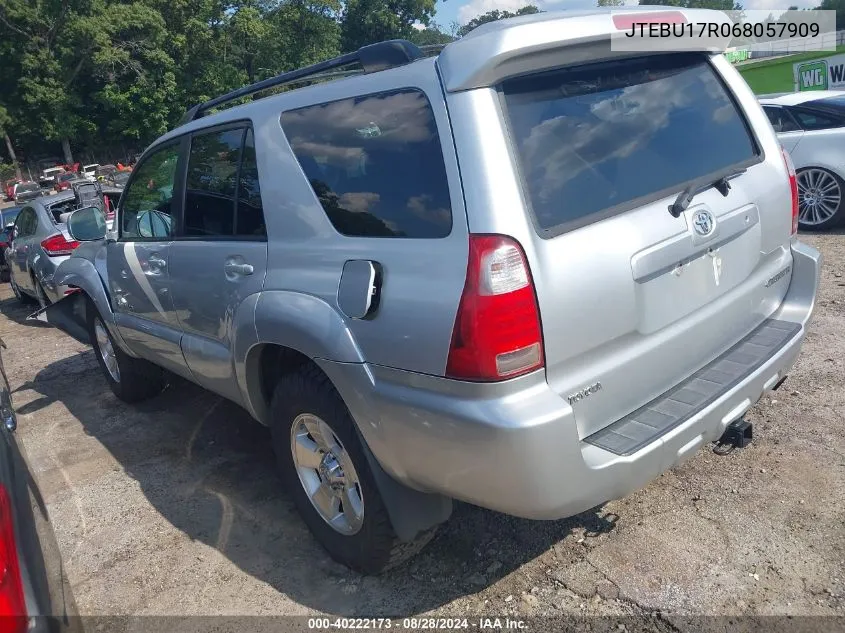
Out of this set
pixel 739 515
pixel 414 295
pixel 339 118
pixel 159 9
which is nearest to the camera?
pixel 414 295

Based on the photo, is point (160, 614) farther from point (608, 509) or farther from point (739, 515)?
point (739, 515)

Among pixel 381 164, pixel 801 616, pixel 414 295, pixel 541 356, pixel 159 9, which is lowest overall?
pixel 801 616

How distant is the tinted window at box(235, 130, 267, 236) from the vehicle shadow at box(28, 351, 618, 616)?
56.2 inches

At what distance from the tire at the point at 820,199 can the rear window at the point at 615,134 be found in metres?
5.51

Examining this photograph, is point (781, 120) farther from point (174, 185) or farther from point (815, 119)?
point (174, 185)

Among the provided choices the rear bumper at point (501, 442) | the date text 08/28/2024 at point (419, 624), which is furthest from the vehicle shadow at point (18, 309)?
the rear bumper at point (501, 442)

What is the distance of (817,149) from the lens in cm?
750

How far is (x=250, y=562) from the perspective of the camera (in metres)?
3.09

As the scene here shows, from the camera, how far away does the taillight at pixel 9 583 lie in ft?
5.15

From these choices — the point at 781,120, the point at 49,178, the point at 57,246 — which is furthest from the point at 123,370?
the point at 49,178

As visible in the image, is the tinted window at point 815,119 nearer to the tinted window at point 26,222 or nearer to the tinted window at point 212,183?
the tinted window at point 212,183

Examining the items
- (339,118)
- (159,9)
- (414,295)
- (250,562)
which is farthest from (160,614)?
(159,9)

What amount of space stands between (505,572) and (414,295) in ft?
4.24

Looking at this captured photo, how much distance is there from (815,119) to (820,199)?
0.89 m
